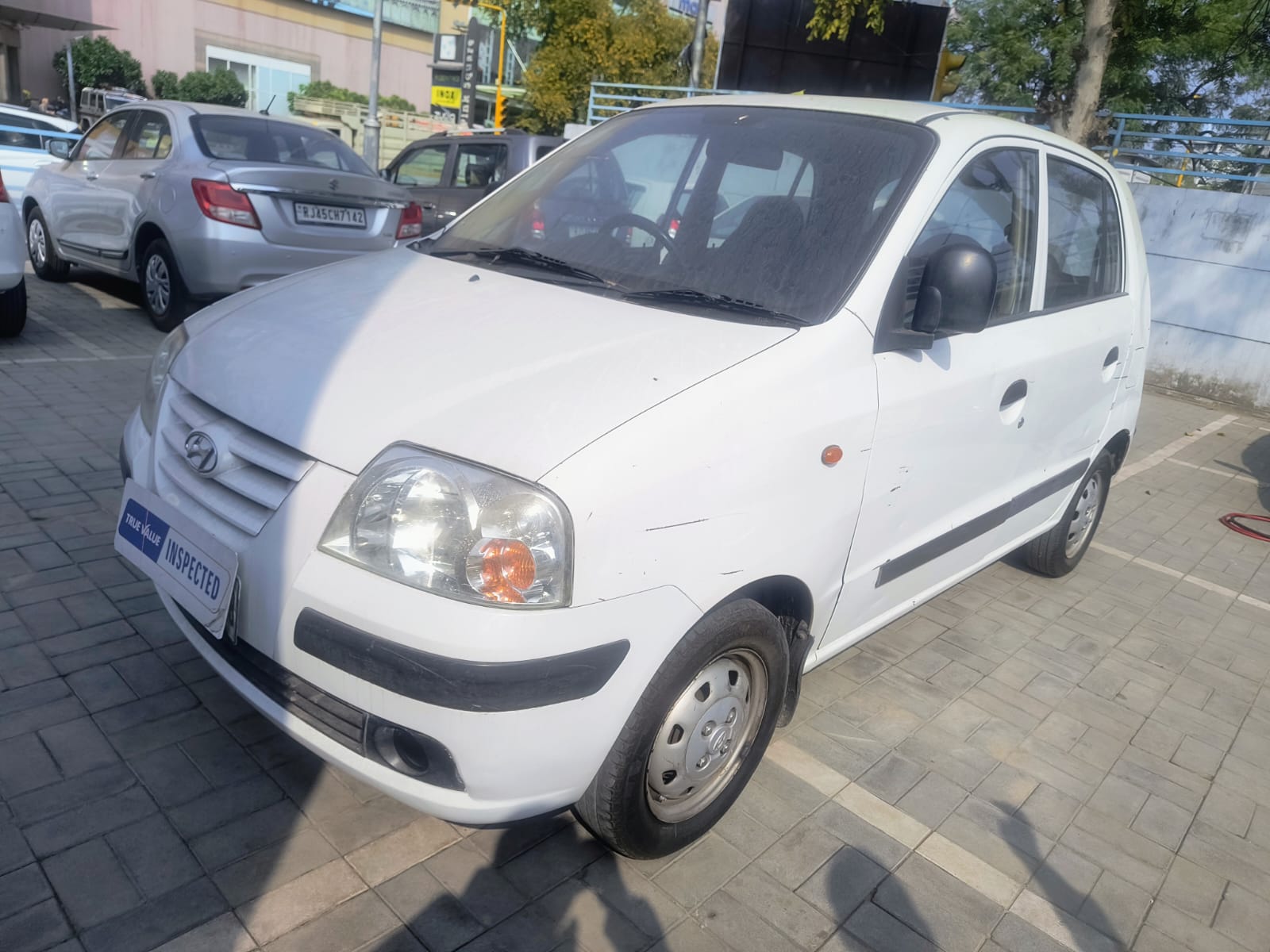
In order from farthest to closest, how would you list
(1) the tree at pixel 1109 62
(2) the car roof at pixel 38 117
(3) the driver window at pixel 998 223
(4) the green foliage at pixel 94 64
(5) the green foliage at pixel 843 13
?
(4) the green foliage at pixel 94 64 → (1) the tree at pixel 1109 62 → (5) the green foliage at pixel 843 13 → (2) the car roof at pixel 38 117 → (3) the driver window at pixel 998 223

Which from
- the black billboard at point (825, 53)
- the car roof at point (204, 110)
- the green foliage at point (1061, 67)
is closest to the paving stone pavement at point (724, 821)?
the car roof at point (204, 110)

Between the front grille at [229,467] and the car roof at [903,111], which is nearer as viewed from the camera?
the front grille at [229,467]

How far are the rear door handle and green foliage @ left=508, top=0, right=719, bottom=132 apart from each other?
23.9 metres

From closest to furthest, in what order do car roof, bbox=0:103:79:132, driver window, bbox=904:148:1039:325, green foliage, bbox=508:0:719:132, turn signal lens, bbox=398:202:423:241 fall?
driver window, bbox=904:148:1039:325
turn signal lens, bbox=398:202:423:241
car roof, bbox=0:103:79:132
green foliage, bbox=508:0:719:132

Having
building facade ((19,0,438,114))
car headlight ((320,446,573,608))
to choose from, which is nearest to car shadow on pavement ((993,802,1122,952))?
car headlight ((320,446,573,608))

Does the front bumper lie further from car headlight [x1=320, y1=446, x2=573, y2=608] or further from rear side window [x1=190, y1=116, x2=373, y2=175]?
rear side window [x1=190, y1=116, x2=373, y2=175]

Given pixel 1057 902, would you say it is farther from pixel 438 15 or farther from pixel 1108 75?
pixel 438 15

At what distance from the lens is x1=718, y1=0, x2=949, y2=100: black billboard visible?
55.3 ft

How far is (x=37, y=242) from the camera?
877 centimetres

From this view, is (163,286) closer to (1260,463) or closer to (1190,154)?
(1260,463)

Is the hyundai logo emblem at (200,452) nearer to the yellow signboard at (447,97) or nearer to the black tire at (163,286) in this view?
the black tire at (163,286)

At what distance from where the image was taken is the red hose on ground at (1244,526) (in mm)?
6164

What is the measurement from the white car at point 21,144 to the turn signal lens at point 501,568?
1043 cm

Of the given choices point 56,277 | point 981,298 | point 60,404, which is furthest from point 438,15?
point 981,298
